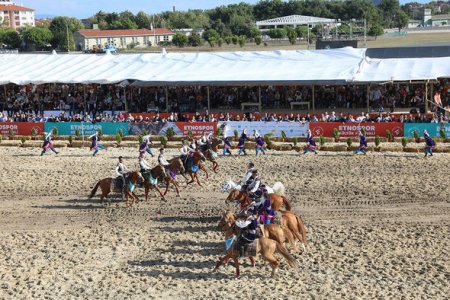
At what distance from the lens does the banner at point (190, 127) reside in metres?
29.9

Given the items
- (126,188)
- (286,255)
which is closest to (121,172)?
(126,188)

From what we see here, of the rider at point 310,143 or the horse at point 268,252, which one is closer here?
the horse at point 268,252

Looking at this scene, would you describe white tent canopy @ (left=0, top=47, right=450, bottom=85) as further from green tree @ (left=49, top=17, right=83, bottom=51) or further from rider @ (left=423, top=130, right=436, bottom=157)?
green tree @ (left=49, top=17, right=83, bottom=51)

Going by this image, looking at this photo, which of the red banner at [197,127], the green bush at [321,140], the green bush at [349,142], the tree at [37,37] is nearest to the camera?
the green bush at [349,142]

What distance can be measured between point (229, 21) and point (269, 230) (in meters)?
102

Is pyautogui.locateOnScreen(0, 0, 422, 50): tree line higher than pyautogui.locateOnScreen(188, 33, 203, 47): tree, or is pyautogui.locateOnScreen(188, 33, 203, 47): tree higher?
pyautogui.locateOnScreen(0, 0, 422, 50): tree line

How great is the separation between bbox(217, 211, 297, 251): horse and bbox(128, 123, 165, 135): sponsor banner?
16952mm

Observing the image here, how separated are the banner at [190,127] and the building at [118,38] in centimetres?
6446

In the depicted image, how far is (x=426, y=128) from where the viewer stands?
28.0 meters

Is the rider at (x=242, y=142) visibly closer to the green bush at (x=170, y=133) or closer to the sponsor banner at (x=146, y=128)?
the green bush at (x=170, y=133)

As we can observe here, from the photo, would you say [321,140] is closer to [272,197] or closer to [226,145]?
[226,145]

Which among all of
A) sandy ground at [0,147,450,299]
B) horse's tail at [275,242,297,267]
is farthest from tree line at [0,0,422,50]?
horse's tail at [275,242,297,267]


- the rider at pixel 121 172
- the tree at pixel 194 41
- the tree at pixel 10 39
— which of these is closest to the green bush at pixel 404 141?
the rider at pixel 121 172

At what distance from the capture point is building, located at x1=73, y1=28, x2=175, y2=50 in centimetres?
9461
